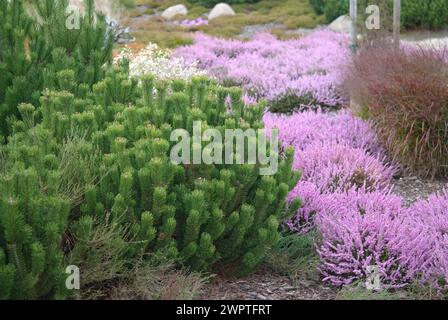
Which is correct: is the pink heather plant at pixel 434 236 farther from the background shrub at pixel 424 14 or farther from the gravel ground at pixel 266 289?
the background shrub at pixel 424 14

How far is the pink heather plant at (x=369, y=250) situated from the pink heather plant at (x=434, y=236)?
5cm

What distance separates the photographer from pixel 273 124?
6.74 m

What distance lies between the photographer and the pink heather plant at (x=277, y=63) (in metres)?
9.46

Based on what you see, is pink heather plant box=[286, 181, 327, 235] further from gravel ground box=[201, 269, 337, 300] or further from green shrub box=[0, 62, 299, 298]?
gravel ground box=[201, 269, 337, 300]

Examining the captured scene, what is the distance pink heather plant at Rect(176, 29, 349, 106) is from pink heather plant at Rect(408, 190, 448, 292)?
431 centimetres

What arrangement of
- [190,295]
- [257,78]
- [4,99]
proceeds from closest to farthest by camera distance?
1. [190,295]
2. [4,99]
3. [257,78]

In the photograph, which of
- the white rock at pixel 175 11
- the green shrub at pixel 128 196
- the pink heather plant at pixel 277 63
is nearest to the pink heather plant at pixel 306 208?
the green shrub at pixel 128 196

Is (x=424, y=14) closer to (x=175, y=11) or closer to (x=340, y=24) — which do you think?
(x=340, y=24)

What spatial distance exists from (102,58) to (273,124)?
77.7 inches

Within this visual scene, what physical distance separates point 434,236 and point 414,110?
249 centimetres

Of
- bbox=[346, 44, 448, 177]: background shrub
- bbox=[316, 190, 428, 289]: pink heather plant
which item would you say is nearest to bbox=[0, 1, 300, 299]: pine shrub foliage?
bbox=[316, 190, 428, 289]: pink heather plant
